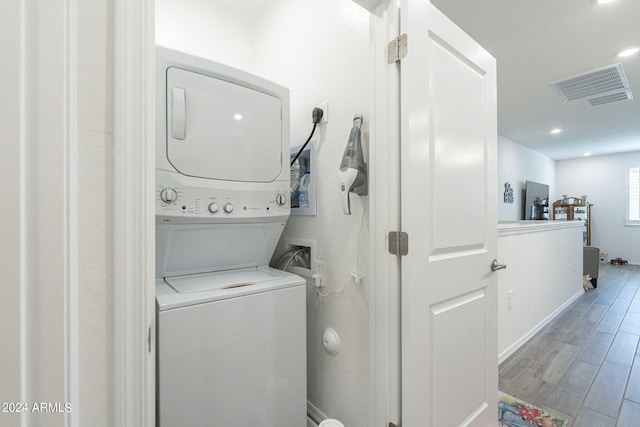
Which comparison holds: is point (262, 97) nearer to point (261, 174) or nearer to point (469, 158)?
point (261, 174)

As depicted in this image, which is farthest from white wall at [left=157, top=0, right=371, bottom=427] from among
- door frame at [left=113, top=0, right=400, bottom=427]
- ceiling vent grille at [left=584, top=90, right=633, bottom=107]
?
ceiling vent grille at [left=584, top=90, right=633, bottom=107]

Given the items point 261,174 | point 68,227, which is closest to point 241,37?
point 261,174

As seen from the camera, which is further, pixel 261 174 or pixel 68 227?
pixel 261 174

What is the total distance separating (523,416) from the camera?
1664 millimetres

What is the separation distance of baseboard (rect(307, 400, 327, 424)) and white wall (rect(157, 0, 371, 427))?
0.02 metres

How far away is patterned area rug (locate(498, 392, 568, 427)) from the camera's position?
160 cm

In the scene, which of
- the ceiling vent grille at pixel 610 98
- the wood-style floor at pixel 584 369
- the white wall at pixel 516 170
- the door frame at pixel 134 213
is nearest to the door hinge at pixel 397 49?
the door frame at pixel 134 213

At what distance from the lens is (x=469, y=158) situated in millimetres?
1346

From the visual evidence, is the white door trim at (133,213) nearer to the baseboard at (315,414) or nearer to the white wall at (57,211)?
the white wall at (57,211)

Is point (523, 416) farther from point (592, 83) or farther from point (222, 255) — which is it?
point (592, 83)

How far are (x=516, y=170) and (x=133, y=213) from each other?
661cm

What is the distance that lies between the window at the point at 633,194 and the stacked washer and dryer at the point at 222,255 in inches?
351

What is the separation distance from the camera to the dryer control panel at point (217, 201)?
3.44 ft

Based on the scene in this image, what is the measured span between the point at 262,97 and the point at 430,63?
2.43ft
